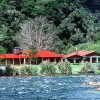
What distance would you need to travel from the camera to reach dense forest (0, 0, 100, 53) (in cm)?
11912

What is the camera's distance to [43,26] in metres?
124

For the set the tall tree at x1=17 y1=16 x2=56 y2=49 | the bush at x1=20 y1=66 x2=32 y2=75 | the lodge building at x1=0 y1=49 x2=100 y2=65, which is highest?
the tall tree at x1=17 y1=16 x2=56 y2=49

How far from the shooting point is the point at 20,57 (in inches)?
3922

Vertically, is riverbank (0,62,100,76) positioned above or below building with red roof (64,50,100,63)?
below

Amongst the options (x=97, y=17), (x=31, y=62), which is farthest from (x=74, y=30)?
(x=97, y=17)

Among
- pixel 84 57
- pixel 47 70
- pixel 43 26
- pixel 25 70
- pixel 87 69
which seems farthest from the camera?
pixel 43 26

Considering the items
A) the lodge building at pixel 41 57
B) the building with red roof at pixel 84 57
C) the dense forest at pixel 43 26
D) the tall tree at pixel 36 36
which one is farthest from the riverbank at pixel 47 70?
the tall tree at pixel 36 36

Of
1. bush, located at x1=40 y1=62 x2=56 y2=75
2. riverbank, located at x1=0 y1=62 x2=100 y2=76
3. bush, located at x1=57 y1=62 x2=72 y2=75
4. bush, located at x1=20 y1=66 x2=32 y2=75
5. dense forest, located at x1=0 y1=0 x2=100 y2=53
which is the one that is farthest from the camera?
dense forest, located at x1=0 y1=0 x2=100 y2=53

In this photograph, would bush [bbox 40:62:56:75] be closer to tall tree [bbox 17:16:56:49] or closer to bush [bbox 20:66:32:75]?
bush [bbox 20:66:32:75]

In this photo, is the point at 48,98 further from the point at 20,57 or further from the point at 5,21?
the point at 5,21

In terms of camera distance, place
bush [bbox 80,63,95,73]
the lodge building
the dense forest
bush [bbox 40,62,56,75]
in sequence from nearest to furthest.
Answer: bush [bbox 40,62,56,75]
bush [bbox 80,63,95,73]
the lodge building
the dense forest

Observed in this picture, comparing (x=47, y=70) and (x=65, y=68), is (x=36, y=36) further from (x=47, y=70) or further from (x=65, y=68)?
(x=47, y=70)

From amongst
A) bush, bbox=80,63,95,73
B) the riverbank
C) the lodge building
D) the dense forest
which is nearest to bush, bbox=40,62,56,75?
the riverbank

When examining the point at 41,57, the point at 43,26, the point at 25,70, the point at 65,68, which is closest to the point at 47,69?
the point at 65,68
